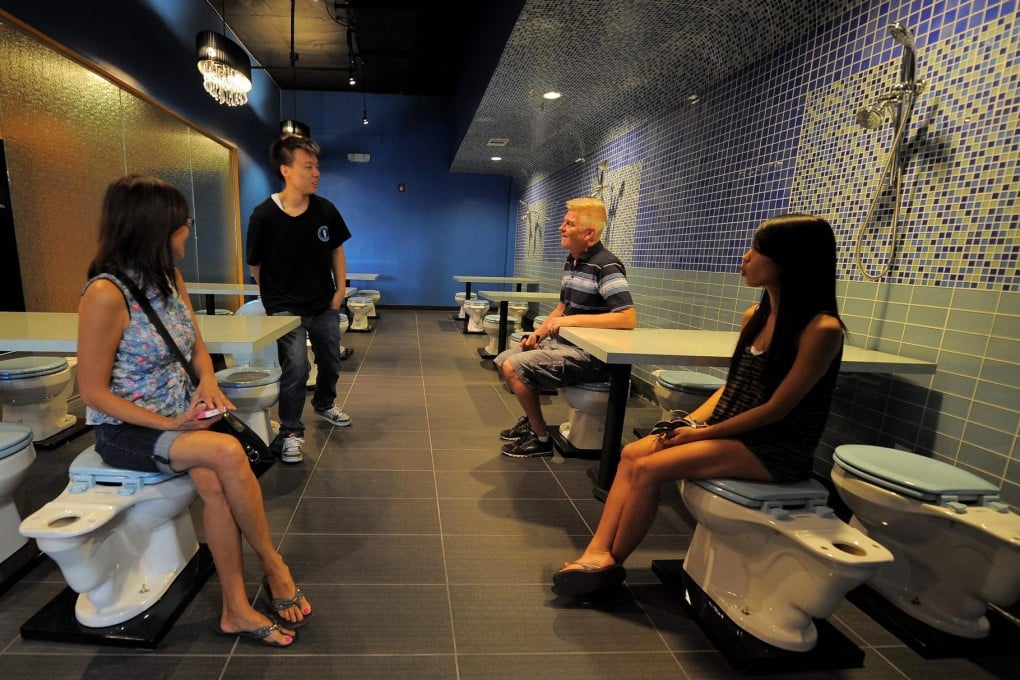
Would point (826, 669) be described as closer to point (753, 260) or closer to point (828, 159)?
point (753, 260)

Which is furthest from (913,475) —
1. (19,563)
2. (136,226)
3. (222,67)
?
(222,67)

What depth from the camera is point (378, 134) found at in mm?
8281

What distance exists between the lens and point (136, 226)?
1.28 m

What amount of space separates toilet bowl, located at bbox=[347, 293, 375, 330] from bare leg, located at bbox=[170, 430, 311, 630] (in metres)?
5.03

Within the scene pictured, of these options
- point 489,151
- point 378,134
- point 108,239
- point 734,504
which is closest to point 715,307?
point 734,504

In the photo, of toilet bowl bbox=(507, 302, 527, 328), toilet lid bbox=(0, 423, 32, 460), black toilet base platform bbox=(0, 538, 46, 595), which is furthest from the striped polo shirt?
toilet bowl bbox=(507, 302, 527, 328)

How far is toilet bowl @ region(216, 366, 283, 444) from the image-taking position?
7.54ft

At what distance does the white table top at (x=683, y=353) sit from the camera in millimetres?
1713

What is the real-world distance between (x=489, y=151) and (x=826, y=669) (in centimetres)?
651

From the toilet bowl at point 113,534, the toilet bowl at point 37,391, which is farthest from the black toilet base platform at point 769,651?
the toilet bowl at point 37,391

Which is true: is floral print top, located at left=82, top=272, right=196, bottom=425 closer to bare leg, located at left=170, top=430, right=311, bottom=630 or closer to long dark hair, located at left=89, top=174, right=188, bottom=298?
long dark hair, located at left=89, top=174, right=188, bottom=298

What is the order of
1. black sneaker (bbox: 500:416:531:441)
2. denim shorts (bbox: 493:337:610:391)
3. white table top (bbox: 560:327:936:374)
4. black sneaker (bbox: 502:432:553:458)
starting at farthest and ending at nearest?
black sneaker (bbox: 500:416:531:441), black sneaker (bbox: 502:432:553:458), denim shorts (bbox: 493:337:610:391), white table top (bbox: 560:327:936:374)

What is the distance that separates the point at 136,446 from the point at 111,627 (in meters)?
0.50

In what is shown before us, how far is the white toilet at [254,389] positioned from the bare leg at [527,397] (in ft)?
3.78
